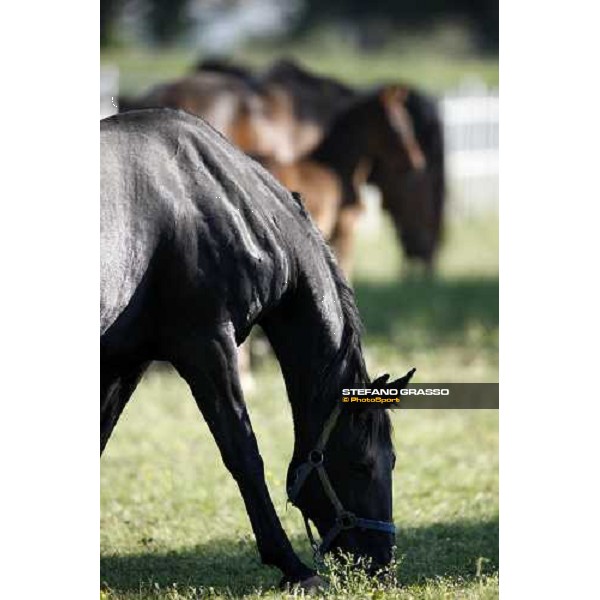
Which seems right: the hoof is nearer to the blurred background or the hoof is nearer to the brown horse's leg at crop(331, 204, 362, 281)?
the blurred background

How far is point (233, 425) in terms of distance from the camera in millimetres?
5398

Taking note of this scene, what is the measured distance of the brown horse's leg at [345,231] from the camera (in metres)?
9.32

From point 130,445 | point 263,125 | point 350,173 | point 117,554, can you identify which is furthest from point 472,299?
point 117,554

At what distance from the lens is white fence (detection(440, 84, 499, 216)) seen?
7543 mm

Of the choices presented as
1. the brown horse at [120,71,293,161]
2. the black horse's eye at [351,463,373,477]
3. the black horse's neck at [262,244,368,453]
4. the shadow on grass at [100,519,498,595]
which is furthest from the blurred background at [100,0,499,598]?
the black horse's neck at [262,244,368,453]

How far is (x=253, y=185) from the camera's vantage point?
557 centimetres

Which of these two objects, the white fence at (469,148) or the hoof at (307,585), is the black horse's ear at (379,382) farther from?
the white fence at (469,148)

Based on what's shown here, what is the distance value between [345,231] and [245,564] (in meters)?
3.90

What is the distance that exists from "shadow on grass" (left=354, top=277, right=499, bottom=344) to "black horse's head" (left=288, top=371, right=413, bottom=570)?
3.74m

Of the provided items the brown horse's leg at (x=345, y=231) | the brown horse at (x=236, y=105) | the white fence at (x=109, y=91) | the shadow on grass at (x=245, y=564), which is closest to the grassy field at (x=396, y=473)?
the shadow on grass at (x=245, y=564)

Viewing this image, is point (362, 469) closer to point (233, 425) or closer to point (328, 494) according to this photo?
point (328, 494)
